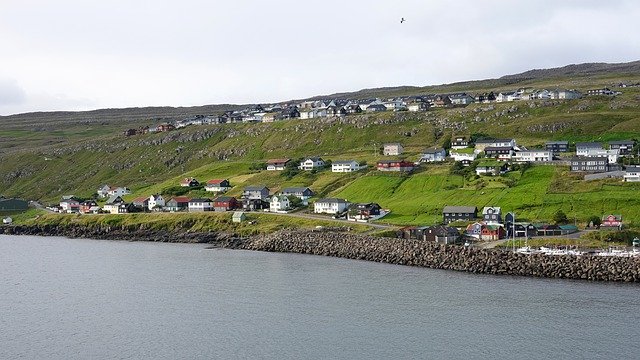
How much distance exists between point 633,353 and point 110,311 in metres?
38.9

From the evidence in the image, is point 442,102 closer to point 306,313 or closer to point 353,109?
point 353,109

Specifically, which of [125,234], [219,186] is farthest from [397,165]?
[125,234]

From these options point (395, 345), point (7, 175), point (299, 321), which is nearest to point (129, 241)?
point (299, 321)

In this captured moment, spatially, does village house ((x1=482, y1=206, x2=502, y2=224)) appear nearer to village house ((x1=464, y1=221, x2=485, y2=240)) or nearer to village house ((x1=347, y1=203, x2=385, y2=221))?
village house ((x1=464, y1=221, x2=485, y2=240))

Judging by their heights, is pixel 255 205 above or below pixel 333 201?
below

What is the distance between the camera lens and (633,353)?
42562 millimetres

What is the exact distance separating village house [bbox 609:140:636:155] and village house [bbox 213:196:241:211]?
56683mm

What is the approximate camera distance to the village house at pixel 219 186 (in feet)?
391

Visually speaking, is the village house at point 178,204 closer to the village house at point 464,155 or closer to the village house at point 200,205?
the village house at point 200,205

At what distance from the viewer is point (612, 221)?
73.2 m

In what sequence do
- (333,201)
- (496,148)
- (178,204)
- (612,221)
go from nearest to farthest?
1. (612,221)
2. (333,201)
3. (496,148)
4. (178,204)

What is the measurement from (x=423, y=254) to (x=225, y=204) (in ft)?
140

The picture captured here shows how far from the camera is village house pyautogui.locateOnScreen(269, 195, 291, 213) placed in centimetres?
10356

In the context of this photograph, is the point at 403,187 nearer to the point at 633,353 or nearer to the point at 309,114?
the point at 633,353
